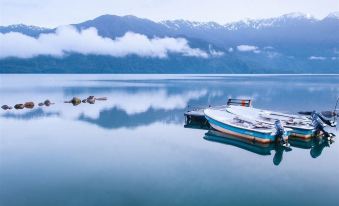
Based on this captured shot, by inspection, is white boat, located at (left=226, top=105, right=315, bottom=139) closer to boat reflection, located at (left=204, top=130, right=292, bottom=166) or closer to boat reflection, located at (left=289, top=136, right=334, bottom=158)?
boat reflection, located at (left=289, top=136, right=334, bottom=158)

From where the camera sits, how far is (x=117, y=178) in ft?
76.6

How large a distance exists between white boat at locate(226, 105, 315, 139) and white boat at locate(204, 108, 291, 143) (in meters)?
1.93

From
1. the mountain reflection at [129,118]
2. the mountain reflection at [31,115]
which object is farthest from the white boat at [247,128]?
the mountain reflection at [31,115]

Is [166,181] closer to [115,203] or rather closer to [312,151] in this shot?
[115,203]

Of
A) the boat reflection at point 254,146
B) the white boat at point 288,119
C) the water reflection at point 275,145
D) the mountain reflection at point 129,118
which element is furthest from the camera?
the mountain reflection at point 129,118

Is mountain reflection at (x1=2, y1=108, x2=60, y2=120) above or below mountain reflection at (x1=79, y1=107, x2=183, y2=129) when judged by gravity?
above

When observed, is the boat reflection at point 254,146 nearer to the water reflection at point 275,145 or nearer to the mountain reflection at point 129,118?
the water reflection at point 275,145

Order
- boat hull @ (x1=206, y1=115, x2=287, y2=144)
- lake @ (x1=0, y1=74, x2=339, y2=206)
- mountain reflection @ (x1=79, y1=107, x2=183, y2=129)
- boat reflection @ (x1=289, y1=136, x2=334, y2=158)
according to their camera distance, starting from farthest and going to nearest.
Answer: mountain reflection @ (x1=79, y1=107, x2=183, y2=129)
boat hull @ (x1=206, y1=115, x2=287, y2=144)
boat reflection @ (x1=289, y1=136, x2=334, y2=158)
lake @ (x1=0, y1=74, x2=339, y2=206)

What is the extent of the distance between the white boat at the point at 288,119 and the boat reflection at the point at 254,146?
4064mm

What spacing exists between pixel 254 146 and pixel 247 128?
246 cm

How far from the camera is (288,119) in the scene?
4175cm

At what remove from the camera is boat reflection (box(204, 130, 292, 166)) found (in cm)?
3146

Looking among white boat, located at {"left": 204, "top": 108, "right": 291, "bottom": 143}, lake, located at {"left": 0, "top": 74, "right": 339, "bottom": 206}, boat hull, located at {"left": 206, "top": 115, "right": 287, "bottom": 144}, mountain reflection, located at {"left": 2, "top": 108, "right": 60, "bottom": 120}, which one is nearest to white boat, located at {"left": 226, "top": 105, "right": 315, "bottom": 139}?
lake, located at {"left": 0, "top": 74, "right": 339, "bottom": 206}

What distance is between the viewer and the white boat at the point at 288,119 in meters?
36.7
